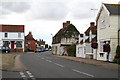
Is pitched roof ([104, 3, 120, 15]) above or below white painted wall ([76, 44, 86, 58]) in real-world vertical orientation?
above

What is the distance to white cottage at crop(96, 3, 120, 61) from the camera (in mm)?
29625

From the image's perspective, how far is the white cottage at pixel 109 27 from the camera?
2962cm

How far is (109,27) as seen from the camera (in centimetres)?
3002

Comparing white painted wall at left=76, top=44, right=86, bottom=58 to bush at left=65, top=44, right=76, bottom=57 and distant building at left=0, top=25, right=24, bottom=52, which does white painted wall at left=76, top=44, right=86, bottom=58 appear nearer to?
bush at left=65, top=44, right=76, bottom=57

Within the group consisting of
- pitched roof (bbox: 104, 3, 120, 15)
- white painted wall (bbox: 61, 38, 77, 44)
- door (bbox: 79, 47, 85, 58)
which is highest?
pitched roof (bbox: 104, 3, 120, 15)

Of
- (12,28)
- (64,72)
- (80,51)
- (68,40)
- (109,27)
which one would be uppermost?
(12,28)

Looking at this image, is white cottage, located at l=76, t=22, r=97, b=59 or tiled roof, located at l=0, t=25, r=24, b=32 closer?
white cottage, located at l=76, t=22, r=97, b=59

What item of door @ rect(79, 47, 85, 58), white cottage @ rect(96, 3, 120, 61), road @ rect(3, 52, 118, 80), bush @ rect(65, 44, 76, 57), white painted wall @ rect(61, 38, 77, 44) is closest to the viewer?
road @ rect(3, 52, 118, 80)

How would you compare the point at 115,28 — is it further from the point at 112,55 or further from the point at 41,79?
the point at 41,79

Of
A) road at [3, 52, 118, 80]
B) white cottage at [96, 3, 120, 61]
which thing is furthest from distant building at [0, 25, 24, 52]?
road at [3, 52, 118, 80]

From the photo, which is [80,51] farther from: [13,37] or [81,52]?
[13,37]

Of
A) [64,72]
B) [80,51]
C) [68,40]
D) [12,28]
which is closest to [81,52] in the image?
[80,51]

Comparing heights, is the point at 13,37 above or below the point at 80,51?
above

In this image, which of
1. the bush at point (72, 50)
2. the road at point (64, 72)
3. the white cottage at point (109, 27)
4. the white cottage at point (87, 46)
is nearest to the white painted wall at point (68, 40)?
the bush at point (72, 50)
